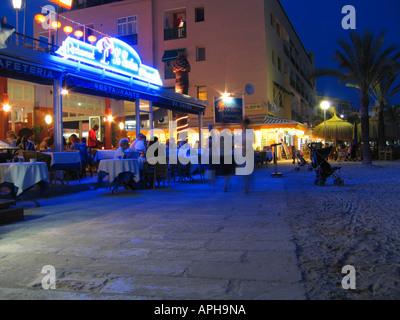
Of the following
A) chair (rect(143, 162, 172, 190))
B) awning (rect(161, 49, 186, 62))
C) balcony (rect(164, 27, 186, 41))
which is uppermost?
balcony (rect(164, 27, 186, 41))

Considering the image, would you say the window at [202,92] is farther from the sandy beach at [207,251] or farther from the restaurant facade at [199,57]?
the sandy beach at [207,251]

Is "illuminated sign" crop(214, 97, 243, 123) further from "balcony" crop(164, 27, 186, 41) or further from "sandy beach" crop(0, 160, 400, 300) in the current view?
"sandy beach" crop(0, 160, 400, 300)

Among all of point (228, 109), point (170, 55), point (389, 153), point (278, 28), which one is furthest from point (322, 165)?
point (278, 28)

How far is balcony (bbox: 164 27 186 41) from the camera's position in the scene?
27.1 metres

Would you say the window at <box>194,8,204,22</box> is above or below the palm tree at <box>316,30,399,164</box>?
above

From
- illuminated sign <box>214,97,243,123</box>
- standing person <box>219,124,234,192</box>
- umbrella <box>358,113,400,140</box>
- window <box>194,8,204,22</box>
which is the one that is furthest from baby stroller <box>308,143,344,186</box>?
umbrella <box>358,113,400,140</box>

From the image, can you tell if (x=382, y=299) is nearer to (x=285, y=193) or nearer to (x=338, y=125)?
(x=285, y=193)

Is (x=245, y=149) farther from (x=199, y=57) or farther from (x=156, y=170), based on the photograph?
(x=199, y=57)

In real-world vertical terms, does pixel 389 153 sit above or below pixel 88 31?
below

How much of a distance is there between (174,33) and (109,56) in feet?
54.7

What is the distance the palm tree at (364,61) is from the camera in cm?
1970

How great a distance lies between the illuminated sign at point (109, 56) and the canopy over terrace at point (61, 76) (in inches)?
5.6

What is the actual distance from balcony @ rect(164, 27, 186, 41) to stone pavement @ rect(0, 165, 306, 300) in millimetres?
23081

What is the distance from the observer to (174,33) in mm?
27344
